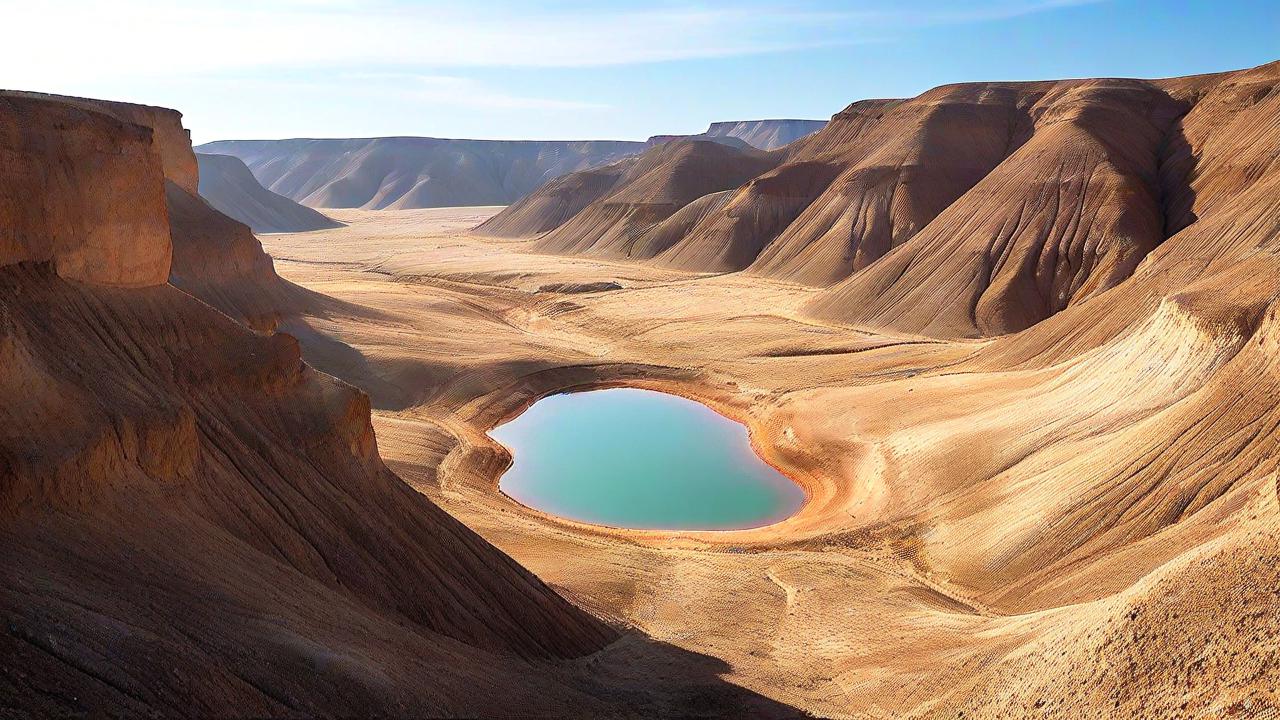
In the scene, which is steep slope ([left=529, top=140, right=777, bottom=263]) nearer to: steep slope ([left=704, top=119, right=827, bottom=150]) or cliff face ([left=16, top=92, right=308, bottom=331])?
cliff face ([left=16, top=92, right=308, bottom=331])

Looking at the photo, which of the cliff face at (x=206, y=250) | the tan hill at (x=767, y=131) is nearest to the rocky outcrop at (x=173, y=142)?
the cliff face at (x=206, y=250)

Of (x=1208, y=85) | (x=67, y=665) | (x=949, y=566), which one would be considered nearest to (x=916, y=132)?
(x=1208, y=85)

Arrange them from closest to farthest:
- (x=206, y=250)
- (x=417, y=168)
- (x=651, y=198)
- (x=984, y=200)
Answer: (x=206, y=250) → (x=984, y=200) → (x=651, y=198) → (x=417, y=168)

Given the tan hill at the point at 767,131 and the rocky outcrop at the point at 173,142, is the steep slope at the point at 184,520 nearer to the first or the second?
the rocky outcrop at the point at 173,142

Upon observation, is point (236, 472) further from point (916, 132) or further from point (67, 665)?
point (916, 132)

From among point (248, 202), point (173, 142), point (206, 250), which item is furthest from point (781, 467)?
point (248, 202)

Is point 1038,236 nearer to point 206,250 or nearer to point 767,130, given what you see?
point 206,250
